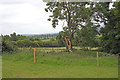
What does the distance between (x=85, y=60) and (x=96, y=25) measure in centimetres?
1507

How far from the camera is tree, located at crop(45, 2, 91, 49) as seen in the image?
1143 inches

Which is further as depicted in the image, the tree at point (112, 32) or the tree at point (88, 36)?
the tree at point (88, 36)

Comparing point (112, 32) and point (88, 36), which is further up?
point (112, 32)

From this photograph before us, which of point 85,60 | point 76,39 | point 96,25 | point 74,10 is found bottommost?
point 85,60

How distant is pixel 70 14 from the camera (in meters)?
30.5

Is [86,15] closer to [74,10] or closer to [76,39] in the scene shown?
[74,10]

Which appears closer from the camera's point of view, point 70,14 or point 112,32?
point 112,32

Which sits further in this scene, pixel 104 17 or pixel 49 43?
pixel 49 43

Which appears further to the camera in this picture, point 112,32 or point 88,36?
point 88,36

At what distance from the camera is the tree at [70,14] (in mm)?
29042

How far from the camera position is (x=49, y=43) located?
35.8m

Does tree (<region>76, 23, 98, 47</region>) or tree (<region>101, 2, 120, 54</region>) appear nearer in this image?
tree (<region>101, 2, 120, 54</region>)

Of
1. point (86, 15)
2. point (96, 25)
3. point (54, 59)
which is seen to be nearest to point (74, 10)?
point (86, 15)

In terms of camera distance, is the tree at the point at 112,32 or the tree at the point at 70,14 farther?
the tree at the point at 70,14
